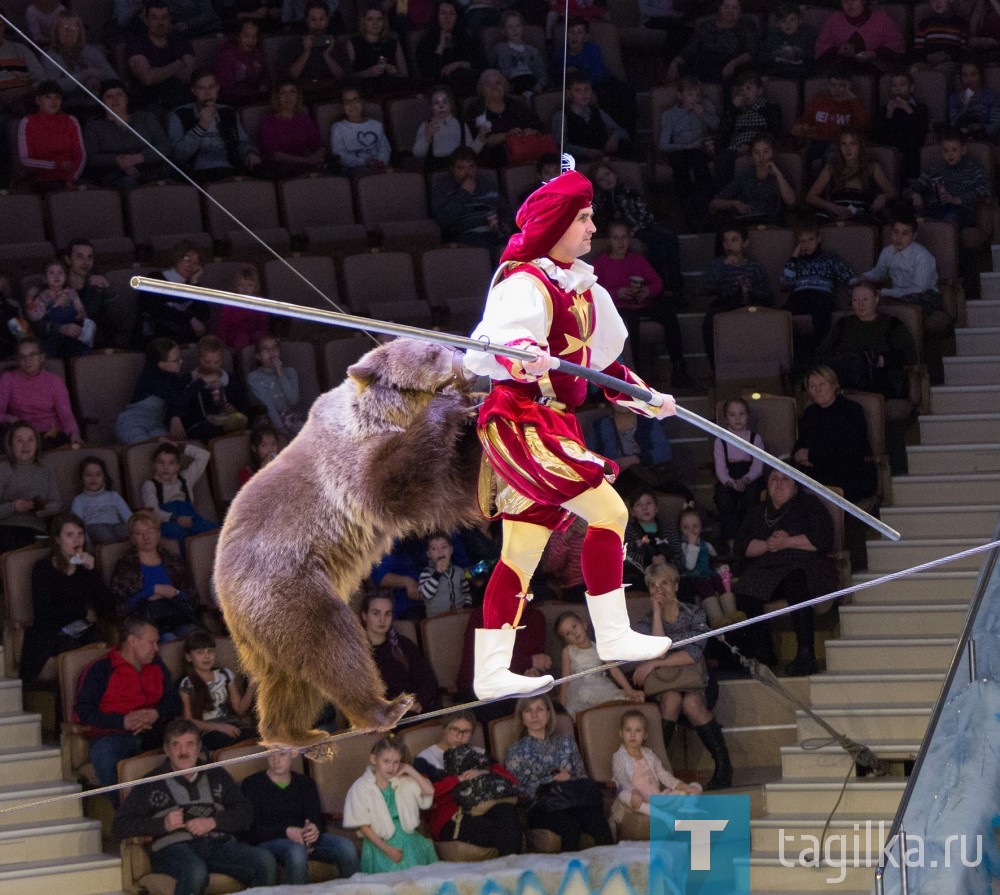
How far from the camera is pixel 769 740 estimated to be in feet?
21.1

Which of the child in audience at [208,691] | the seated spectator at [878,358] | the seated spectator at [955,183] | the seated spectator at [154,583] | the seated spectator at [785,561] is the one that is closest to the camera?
the child in audience at [208,691]

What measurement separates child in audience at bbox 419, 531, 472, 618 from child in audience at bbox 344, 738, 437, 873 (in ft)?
1.94

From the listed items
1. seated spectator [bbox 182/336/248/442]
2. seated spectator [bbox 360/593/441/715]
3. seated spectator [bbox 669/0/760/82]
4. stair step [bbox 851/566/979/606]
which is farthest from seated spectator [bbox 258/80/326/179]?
stair step [bbox 851/566/979/606]

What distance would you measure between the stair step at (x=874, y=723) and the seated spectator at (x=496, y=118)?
3.47 m

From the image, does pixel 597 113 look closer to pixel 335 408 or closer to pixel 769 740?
pixel 769 740

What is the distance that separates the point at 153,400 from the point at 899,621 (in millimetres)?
3009

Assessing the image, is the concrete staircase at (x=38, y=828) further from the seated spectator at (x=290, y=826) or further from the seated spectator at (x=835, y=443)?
the seated spectator at (x=835, y=443)

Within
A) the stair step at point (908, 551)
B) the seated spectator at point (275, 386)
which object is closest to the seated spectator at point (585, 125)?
the seated spectator at point (275, 386)

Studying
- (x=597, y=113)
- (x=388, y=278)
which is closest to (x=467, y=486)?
(x=388, y=278)

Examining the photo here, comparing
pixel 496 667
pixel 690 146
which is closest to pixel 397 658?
pixel 496 667

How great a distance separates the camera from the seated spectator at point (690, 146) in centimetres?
879

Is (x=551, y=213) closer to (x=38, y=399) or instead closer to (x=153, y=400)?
(x=153, y=400)

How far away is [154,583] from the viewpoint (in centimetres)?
679

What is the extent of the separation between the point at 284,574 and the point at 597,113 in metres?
5.33
